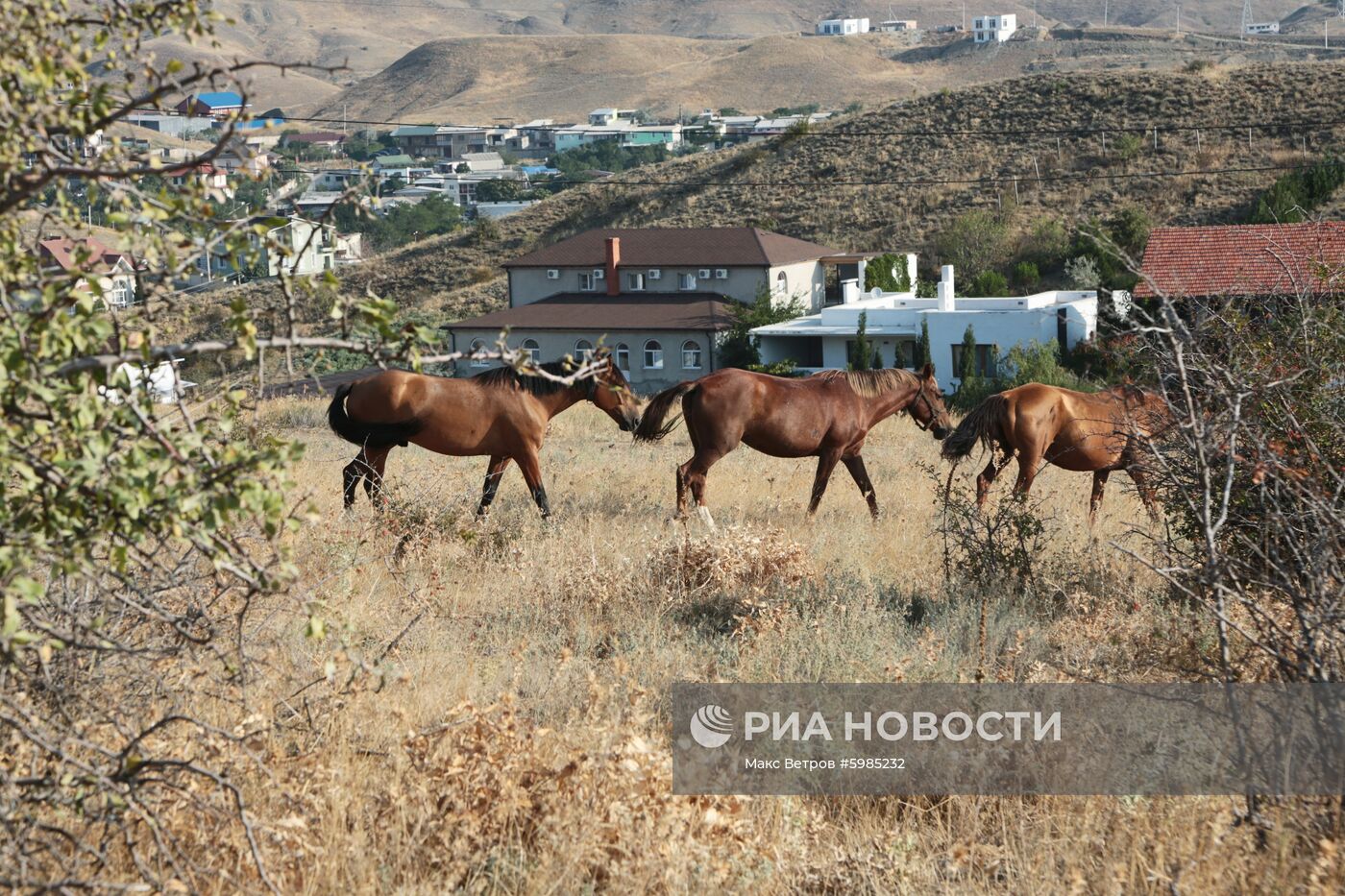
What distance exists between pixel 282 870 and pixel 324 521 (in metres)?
6.27

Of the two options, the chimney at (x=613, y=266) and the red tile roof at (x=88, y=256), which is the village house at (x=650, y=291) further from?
the red tile roof at (x=88, y=256)

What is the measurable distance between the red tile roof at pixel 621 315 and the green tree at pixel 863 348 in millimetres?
7472

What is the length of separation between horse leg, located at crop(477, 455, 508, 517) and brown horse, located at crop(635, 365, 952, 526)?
138 centimetres

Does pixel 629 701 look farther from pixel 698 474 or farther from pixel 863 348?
pixel 863 348

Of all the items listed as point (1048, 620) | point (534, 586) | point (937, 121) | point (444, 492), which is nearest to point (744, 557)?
point (534, 586)

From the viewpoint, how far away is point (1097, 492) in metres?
13.0

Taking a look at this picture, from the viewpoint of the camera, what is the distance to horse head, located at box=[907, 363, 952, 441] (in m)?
14.2

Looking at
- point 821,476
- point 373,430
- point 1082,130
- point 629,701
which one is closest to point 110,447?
point 629,701

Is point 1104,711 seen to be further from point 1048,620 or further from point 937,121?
point 937,121

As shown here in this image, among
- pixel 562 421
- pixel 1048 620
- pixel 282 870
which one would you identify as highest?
pixel 282 870

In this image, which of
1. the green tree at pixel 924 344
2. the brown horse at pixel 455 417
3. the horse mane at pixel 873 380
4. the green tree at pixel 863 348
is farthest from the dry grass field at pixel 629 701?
the green tree at pixel 863 348

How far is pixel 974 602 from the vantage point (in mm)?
8891

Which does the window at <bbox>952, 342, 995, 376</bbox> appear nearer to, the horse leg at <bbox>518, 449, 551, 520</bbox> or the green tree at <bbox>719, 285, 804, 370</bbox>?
the green tree at <bbox>719, 285, 804, 370</bbox>

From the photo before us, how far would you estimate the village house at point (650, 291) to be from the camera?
51500mm
